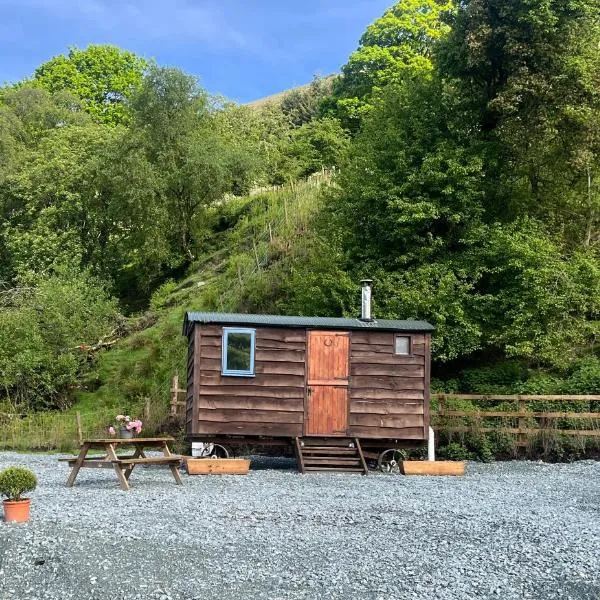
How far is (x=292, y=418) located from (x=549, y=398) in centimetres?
558

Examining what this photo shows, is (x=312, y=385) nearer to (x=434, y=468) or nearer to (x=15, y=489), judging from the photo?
(x=434, y=468)

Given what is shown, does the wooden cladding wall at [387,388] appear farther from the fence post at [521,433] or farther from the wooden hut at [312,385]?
the fence post at [521,433]

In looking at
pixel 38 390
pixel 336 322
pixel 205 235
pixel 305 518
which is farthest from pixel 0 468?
pixel 205 235

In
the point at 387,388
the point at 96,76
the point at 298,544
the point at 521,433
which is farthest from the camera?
the point at 96,76

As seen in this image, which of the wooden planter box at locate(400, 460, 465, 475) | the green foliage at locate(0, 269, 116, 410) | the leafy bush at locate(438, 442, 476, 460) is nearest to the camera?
Answer: the wooden planter box at locate(400, 460, 465, 475)

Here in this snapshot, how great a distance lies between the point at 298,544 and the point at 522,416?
10.1 metres

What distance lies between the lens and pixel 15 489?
25.6 feet

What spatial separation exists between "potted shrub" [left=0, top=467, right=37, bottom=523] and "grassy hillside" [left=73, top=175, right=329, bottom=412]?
12.0 m

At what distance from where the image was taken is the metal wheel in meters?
15.1

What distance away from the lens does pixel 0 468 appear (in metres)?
14.3

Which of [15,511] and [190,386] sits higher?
[190,386]

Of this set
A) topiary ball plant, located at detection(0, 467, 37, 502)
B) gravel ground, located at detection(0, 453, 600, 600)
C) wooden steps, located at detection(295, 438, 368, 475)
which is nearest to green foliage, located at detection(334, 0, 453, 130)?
wooden steps, located at detection(295, 438, 368, 475)

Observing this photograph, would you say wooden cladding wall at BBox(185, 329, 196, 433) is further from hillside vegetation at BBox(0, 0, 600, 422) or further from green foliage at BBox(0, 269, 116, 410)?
green foliage at BBox(0, 269, 116, 410)

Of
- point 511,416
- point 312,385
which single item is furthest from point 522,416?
point 312,385
